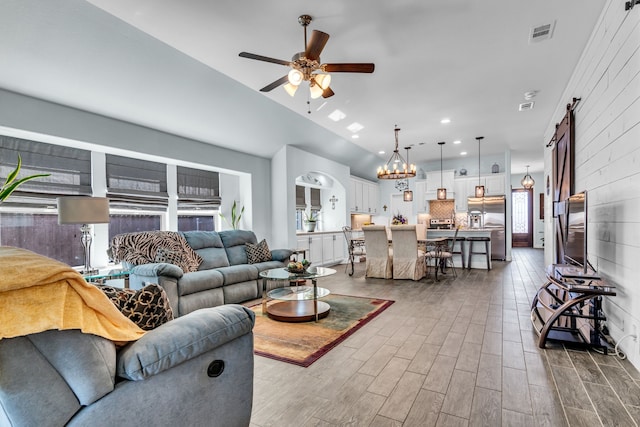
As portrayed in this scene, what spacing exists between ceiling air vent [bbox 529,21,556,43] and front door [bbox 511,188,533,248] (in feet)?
34.9

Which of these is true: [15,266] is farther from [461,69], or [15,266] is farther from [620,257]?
[461,69]

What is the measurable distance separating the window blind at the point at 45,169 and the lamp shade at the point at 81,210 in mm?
1349

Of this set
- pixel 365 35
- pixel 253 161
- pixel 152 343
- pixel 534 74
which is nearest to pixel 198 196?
pixel 253 161

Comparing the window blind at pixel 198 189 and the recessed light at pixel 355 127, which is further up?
the recessed light at pixel 355 127

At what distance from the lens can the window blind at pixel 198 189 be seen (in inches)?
220

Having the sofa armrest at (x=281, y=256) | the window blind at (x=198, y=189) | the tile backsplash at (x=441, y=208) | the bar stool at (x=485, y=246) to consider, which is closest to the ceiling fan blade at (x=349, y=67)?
the sofa armrest at (x=281, y=256)

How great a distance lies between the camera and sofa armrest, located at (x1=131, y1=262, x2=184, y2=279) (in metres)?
3.54

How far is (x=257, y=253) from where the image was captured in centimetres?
523

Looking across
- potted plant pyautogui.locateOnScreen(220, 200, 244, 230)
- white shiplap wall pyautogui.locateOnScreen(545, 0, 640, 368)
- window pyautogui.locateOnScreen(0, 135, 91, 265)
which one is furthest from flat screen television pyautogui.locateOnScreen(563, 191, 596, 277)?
window pyautogui.locateOnScreen(0, 135, 91, 265)

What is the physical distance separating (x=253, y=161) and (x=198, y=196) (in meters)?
1.33

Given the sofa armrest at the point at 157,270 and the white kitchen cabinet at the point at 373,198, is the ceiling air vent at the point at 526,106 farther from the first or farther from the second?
the sofa armrest at the point at 157,270

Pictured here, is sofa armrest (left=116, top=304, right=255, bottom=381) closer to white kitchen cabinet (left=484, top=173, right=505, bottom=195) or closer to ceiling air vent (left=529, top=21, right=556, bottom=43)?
ceiling air vent (left=529, top=21, right=556, bottom=43)

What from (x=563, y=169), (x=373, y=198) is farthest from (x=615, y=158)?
(x=373, y=198)

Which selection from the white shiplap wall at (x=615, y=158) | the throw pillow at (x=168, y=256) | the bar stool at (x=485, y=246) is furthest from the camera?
the bar stool at (x=485, y=246)
